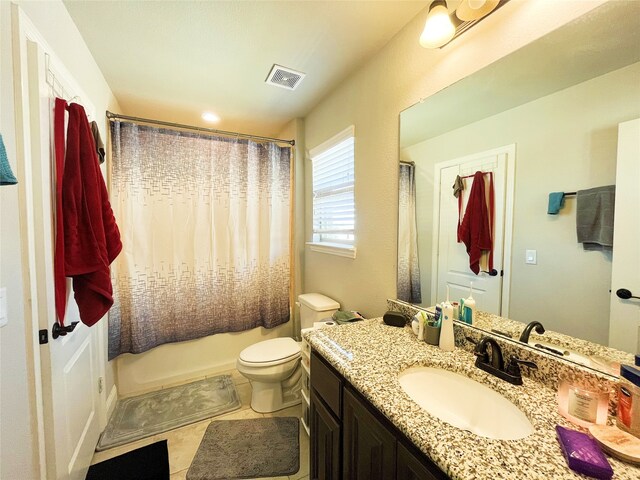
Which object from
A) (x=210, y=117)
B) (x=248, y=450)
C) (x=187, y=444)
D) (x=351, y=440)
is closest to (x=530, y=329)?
(x=351, y=440)

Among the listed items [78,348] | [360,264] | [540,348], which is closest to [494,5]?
[540,348]

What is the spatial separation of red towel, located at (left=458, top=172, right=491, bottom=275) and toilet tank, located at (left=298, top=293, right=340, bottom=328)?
1.08 meters

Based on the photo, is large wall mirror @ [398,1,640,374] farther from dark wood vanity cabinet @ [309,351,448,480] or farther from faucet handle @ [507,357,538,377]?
dark wood vanity cabinet @ [309,351,448,480]

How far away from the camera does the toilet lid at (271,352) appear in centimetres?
179

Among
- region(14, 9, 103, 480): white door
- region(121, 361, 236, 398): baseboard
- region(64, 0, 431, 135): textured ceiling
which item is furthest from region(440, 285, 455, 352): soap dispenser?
region(121, 361, 236, 398): baseboard

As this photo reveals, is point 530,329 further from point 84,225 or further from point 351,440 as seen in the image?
point 84,225

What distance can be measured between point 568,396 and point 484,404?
229 mm

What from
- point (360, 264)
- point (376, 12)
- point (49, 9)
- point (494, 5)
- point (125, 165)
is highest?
point (376, 12)

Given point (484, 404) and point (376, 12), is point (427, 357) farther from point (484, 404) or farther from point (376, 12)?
point (376, 12)

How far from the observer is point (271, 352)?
Result: 6.13ft

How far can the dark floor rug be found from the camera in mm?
1388

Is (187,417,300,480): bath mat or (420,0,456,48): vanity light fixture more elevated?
(420,0,456,48): vanity light fixture

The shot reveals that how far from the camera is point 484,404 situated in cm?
84

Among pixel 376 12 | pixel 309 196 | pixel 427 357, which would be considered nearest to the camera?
pixel 427 357
